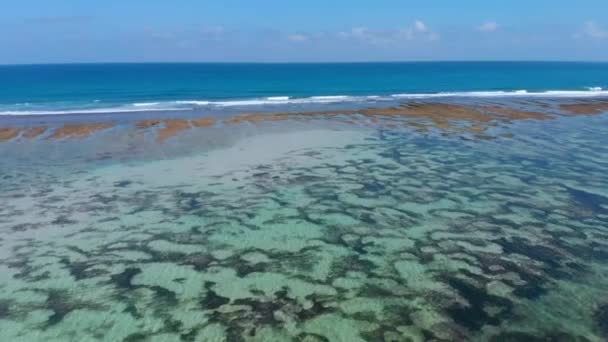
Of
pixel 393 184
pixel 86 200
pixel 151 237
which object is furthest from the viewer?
pixel 393 184

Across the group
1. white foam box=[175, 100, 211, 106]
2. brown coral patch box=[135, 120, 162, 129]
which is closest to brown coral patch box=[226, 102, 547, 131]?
brown coral patch box=[135, 120, 162, 129]

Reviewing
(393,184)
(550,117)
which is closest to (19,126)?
(393,184)

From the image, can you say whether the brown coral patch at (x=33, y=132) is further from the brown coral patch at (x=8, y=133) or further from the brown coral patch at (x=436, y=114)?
the brown coral patch at (x=436, y=114)

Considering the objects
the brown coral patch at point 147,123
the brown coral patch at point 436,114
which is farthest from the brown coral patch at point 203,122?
the brown coral patch at point 147,123

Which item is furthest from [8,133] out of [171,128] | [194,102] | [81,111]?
[194,102]

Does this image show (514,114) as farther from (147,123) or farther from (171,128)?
(147,123)

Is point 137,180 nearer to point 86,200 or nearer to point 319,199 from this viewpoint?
point 86,200

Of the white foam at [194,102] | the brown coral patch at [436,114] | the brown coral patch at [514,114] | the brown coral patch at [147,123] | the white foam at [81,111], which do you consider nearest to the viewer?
the brown coral patch at [147,123]
